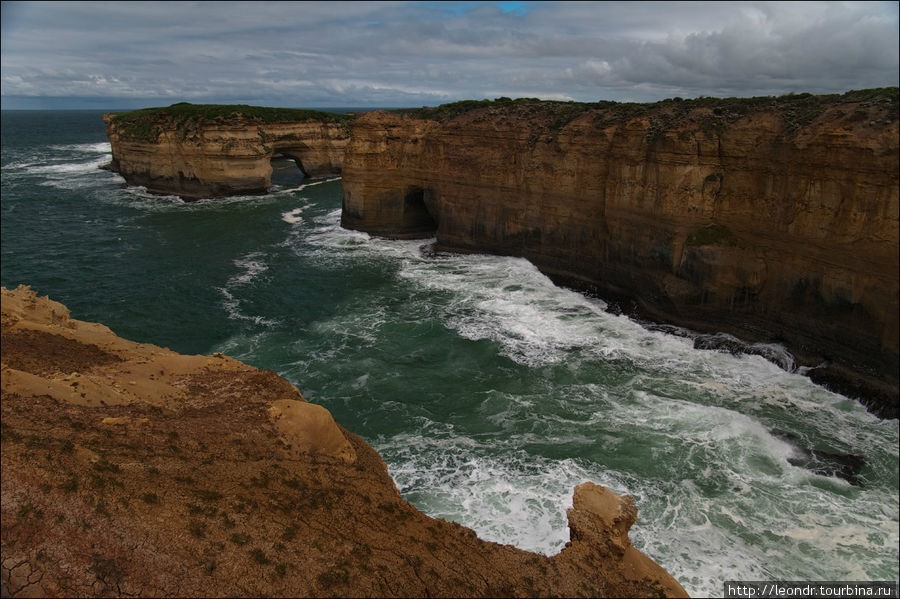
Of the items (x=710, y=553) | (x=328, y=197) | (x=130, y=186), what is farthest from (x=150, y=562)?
(x=130, y=186)

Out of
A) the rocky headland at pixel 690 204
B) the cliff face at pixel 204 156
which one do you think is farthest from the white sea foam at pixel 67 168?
the rocky headland at pixel 690 204

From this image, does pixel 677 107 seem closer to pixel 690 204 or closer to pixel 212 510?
pixel 690 204

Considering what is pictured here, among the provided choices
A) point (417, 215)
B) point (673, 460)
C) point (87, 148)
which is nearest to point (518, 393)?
point (673, 460)

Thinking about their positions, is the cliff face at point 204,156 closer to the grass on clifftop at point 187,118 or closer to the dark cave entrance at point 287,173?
the grass on clifftop at point 187,118

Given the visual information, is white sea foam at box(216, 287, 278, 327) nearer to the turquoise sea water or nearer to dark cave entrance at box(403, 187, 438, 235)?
the turquoise sea water

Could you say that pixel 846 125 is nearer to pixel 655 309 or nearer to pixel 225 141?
pixel 655 309

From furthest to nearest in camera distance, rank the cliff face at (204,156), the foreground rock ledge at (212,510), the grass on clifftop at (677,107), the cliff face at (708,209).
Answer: the cliff face at (204,156)
the grass on clifftop at (677,107)
the cliff face at (708,209)
the foreground rock ledge at (212,510)
